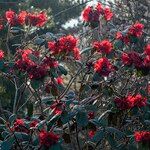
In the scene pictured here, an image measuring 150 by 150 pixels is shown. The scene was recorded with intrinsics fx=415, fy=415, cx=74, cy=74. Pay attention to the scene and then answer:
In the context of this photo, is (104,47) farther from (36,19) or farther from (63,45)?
(36,19)

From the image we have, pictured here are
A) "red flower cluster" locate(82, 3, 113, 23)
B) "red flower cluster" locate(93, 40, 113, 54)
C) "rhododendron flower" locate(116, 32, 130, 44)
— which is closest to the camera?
"red flower cluster" locate(93, 40, 113, 54)

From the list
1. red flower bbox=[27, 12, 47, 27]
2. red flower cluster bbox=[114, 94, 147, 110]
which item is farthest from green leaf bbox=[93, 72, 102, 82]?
red flower bbox=[27, 12, 47, 27]

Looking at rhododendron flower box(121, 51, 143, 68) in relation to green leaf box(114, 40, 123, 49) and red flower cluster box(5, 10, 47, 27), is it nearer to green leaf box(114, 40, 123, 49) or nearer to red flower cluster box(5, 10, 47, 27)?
green leaf box(114, 40, 123, 49)

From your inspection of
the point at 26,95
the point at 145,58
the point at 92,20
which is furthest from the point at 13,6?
the point at 145,58

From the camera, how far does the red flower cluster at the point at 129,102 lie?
11.5 feet

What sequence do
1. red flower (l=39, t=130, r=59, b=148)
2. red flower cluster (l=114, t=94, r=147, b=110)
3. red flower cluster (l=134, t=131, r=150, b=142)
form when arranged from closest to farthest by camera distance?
red flower (l=39, t=130, r=59, b=148)
red flower cluster (l=134, t=131, r=150, b=142)
red flower cluster (l=114, t=94, r=147, b=110)

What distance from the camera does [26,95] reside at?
13.1 meters

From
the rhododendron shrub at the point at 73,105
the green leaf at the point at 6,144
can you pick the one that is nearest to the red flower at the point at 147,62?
the rhododendron shrub at the point at 73,105

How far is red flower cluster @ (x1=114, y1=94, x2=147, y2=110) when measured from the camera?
3514 mm

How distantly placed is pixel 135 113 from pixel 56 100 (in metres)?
0.70

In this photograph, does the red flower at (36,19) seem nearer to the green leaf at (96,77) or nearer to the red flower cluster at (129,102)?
the green leaf at (96,77)

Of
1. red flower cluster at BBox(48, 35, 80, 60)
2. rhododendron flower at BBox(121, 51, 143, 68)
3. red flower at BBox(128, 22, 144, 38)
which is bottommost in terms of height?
rhododendron flower at BBox(121, 51, 143, 68)

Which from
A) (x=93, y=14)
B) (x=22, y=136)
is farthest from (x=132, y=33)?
(x=22, y=136)

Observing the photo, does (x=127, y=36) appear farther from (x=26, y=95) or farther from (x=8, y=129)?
(x=26, y=95)
